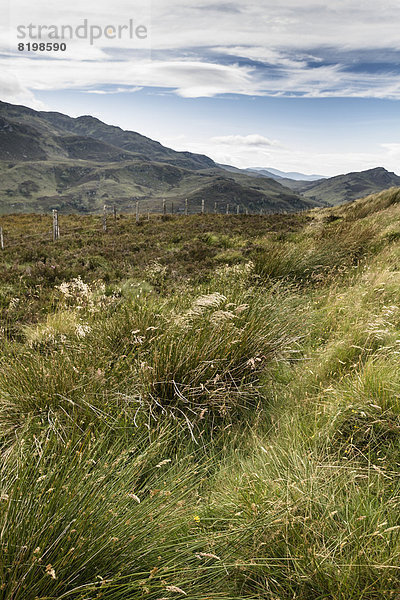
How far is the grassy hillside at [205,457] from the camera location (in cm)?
146

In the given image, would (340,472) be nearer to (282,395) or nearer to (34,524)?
(282,395)

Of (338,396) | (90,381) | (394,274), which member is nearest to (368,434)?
(338,396)

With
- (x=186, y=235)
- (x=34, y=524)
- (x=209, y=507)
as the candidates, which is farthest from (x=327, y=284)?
(x=186, y=235)

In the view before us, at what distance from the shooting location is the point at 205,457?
2.55 meters

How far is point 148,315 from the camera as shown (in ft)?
13.0

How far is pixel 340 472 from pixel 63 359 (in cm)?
225

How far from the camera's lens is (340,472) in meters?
2.13

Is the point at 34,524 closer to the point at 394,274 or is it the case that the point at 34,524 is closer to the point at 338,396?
the point at 338,396

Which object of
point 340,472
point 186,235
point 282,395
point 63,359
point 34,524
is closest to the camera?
point 34,524

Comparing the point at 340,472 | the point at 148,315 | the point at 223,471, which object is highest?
the point at 148,315

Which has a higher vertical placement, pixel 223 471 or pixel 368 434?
pixel 368 434

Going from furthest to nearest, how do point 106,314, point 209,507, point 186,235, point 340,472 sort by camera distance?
point 186,235 → point 106,314 → point 340,472 → point 209,507

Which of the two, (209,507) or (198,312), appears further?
(198,312)

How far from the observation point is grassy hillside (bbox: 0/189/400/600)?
1.46 meters
